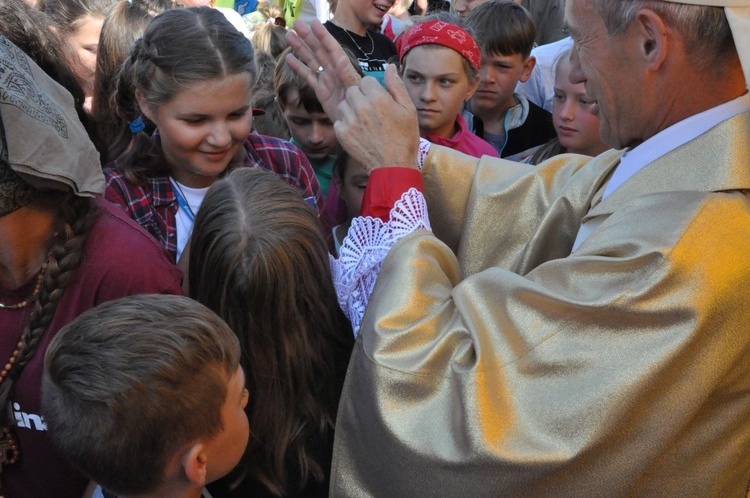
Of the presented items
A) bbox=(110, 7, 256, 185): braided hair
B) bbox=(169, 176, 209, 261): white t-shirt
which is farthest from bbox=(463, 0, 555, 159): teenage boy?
A: bbox=(169, 176, 209, 261): white t-shirt

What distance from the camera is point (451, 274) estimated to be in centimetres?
199

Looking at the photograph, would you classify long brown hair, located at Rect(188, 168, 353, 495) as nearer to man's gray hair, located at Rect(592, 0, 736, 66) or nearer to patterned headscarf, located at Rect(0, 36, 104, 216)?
patterned headscarf, located at Rect(0, 36, 104, 216)

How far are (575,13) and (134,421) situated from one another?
4.14ft

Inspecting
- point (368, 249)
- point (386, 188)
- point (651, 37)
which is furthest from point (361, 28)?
point (651, 37)

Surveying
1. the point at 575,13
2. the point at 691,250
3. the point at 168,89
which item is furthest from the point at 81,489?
the point at 575,13

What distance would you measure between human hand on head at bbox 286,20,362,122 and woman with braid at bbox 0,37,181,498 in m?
0.72

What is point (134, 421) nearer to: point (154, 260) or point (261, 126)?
point (154, 260)

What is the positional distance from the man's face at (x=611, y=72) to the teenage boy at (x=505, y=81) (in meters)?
2.21

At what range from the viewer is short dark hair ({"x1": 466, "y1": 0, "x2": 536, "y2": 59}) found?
4.24 m

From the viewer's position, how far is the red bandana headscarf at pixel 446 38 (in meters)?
3.62

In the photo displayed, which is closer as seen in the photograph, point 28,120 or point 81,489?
point 28,120

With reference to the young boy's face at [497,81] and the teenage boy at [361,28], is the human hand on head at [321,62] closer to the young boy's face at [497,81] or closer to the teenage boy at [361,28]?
the young boy's face at [497,81]

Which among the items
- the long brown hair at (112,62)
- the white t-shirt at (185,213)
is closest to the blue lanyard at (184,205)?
the white t-shirt at (185,213)

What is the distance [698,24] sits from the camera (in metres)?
1.73
